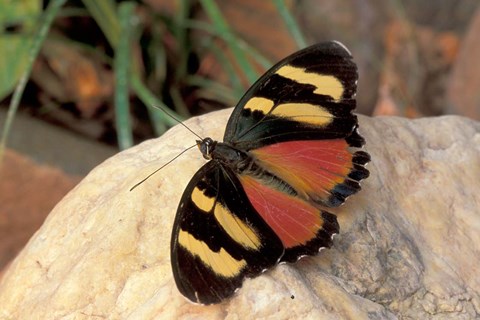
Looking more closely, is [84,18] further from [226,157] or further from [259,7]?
[226,157]

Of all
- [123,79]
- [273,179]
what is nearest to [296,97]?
[273,179]

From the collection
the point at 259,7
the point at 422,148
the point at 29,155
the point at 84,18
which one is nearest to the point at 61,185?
the point at 29,155

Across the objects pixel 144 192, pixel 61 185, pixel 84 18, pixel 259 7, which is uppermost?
pixel 144 192

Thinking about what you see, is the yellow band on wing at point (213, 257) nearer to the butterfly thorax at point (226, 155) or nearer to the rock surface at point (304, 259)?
the rock surface at point (304, 259)

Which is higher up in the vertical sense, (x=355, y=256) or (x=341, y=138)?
(x=341, y=138)

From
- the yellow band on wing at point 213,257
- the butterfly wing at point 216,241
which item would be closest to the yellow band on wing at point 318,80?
the butterfly wing at point 216,241

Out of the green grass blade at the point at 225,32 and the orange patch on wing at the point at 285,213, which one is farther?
the green grass blade at the point at 225,32

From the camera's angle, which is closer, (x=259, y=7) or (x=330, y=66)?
(x=330, y=66)

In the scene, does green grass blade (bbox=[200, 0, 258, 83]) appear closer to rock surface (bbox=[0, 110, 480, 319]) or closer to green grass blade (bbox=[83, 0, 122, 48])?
green grass blade (bbox=[83, 0, 122, 48])
